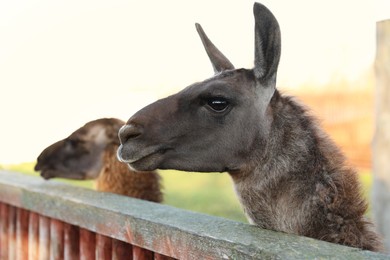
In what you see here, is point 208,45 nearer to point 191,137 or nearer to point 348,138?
point 191,137

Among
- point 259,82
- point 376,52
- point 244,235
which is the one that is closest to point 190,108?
point 259,82

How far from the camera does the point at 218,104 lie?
2377 millimetres

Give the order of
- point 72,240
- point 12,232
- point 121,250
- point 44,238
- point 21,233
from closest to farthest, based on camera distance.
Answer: point 121,250
point 72,240
point 44,238
point 21,233
point 12,232

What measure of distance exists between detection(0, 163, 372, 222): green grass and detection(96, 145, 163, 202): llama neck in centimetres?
301

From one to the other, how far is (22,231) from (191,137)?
219cm

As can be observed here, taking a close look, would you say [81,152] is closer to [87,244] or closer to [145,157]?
[87,244]

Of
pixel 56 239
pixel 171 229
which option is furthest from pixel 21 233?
pixel 171 229

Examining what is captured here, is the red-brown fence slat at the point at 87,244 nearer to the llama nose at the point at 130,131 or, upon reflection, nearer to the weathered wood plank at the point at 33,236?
the weathered wood plank at the point at 33,236

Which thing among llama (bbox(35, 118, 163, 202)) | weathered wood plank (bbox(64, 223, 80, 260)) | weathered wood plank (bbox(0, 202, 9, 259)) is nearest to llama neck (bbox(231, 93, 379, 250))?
weathered wood plank (bbox(64, 223, 80, 260))

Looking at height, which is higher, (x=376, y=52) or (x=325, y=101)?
(x=376, y=52)

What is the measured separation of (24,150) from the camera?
499 cm

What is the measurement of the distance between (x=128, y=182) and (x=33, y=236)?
699 millimetres

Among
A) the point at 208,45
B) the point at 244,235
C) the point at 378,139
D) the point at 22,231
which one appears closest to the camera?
the point at 244,235

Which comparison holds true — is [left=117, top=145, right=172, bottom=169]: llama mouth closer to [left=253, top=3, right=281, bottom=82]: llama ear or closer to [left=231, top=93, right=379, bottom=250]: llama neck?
[left=231, top=93, right=379, bottom=250]: llama neck
